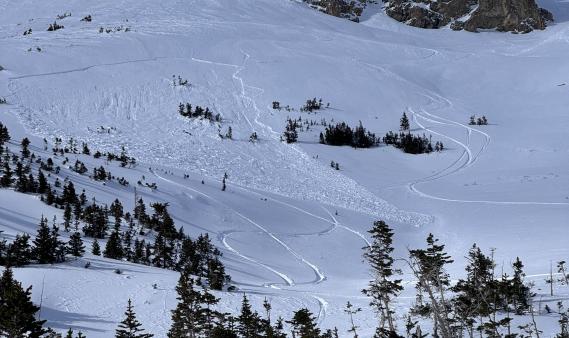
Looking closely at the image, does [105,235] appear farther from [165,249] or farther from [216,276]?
[216,276]

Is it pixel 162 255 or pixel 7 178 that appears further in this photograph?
pixel 7 178

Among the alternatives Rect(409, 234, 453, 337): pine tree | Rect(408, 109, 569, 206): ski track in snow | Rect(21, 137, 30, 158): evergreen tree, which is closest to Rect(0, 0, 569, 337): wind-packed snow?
Rect(408, 109, 569, 206): ski track in snow

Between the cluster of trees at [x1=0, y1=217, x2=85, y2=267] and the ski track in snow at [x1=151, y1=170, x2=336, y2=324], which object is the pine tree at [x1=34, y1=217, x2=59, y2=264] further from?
the ski track in snow at [x1=151, y1=170, x2=336, y2=324]

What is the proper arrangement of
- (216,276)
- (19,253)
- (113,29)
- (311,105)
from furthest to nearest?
(113,29) → (311,105) → (216,276) → (19,253)

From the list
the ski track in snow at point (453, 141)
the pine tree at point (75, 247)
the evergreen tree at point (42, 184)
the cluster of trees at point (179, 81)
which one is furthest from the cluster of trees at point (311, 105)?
the pine tree at point (75, 247)

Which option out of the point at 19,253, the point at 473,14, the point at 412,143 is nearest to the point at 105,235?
the point at 19,253

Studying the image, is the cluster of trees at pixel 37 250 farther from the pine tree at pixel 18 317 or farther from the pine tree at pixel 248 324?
the pine tree at pixel 248 324

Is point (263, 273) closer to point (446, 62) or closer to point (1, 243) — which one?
point (1, 243)
